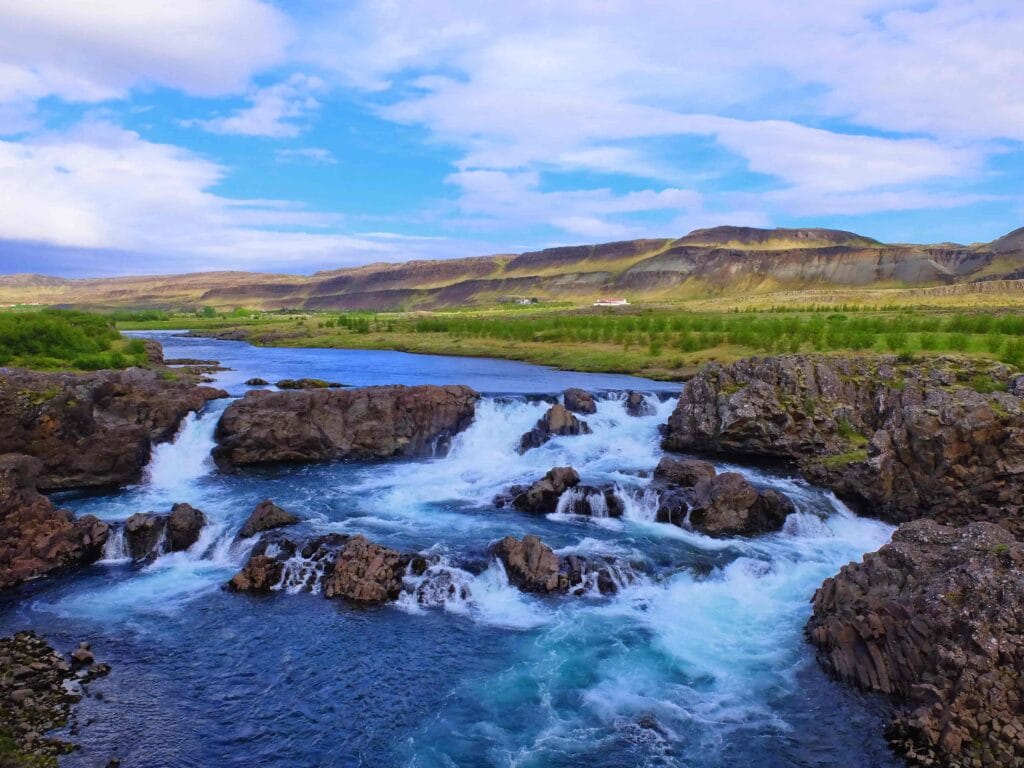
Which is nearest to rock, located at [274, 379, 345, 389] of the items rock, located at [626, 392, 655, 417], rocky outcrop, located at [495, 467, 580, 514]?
rock, located at [626, 392, 655, 417]

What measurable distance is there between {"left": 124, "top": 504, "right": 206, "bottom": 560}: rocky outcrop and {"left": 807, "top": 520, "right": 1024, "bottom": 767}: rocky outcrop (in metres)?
19.6

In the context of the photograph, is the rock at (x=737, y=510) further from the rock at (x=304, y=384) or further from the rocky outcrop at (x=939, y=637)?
the rock at (x=304, y=384)

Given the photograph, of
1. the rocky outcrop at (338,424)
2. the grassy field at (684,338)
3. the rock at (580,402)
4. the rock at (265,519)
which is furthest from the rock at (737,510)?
the grassy field at (684,338)

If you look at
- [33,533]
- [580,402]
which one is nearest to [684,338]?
[580,402]

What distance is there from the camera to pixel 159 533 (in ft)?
76.8

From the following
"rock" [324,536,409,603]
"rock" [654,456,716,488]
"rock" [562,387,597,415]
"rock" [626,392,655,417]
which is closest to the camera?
"rock" [324,536,409,603]

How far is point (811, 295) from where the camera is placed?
484ft

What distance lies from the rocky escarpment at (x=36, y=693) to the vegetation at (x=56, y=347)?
37.3 meters

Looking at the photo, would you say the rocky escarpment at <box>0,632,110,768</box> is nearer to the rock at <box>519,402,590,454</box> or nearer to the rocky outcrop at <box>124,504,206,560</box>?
the rocky outcrop at <box>124,504,206,560</box>

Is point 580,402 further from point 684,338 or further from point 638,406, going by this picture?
point 684,338

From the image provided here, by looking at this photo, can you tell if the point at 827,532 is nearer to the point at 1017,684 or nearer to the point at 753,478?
the point at 753,478

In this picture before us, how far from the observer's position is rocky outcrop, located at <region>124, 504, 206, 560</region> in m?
23.1

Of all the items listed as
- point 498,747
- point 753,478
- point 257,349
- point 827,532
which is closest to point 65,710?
point 498,747

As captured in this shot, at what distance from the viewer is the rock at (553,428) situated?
35844 millimetres
